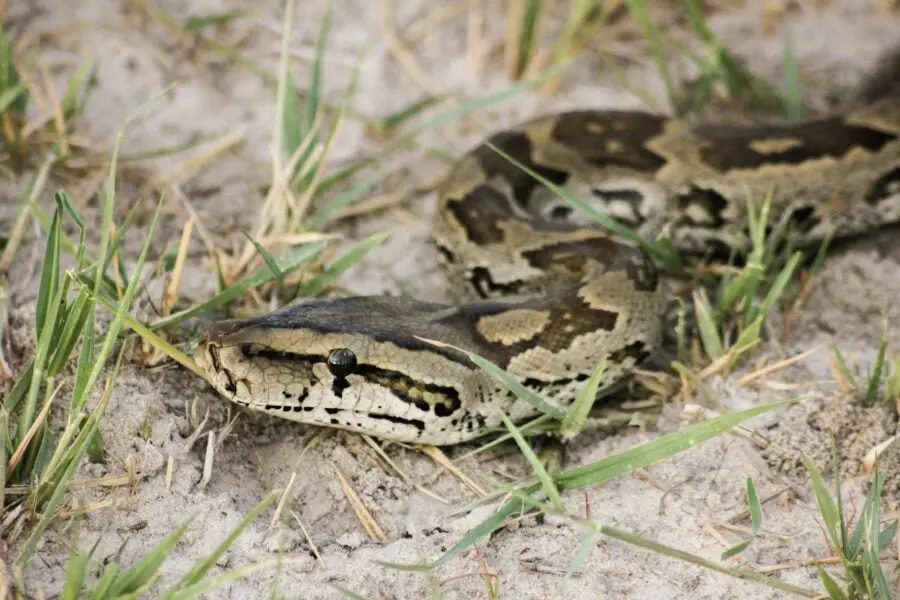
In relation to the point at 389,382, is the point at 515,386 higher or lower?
higher

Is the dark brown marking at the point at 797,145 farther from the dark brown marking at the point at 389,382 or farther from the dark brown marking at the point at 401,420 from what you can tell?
the dark brown marking at the point at 401,420

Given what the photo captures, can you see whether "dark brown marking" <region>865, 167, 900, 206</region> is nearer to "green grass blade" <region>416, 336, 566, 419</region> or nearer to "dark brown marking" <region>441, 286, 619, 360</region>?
Answer: "dark brown marking" <region>441, 286, 619, 360</region>

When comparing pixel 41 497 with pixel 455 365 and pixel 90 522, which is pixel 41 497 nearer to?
pixel 90 522

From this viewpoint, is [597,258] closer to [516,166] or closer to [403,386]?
[516,166]

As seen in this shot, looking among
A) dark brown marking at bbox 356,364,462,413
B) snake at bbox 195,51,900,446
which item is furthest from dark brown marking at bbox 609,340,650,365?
dark brown marking at bbox 356,364,462,413

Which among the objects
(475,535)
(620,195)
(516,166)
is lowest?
(475,535)

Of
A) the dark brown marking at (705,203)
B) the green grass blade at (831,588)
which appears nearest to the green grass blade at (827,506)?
the green grass blade at (831,588)

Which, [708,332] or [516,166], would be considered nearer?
[708,332]

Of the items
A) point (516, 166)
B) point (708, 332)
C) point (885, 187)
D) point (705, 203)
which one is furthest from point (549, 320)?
point (885, 187)
